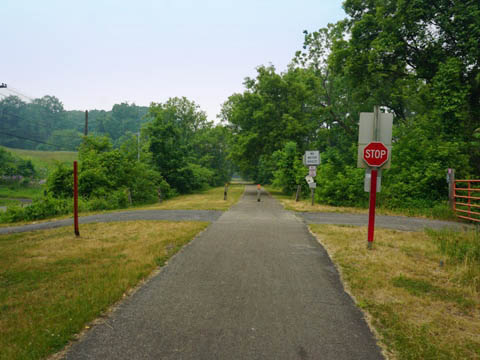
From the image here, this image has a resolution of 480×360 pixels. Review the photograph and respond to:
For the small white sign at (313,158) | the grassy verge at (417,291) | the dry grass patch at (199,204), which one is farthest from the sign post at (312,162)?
the grassy verge at (417,291)

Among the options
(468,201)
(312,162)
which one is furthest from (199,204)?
(468,201)

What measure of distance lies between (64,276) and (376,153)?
6.92 meters

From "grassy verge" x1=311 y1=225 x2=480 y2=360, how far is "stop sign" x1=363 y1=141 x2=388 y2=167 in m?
2.04

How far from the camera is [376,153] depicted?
6910mm

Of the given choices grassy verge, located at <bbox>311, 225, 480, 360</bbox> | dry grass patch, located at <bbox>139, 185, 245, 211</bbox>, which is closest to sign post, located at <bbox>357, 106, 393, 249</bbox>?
grassy verge, located at <bbox>311, 225, 480, 360</bbox>

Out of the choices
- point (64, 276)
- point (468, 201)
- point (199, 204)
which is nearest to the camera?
point (64, 276)

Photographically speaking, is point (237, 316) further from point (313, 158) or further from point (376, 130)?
point (313, 158)

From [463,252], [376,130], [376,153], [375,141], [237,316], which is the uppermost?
[376,130]

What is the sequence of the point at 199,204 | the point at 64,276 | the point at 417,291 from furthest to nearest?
the point at 199,204 → the point at 64,276 → the point at 417,291

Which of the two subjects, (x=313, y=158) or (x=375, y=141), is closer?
(x=375, y=141)

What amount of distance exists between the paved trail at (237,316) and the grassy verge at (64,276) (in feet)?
1.04

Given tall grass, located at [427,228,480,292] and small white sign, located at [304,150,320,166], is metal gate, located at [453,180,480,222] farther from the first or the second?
small white sign, located at [304,150,320,166]

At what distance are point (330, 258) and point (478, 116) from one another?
17.9 meters

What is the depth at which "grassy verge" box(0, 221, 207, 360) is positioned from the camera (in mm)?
3053
